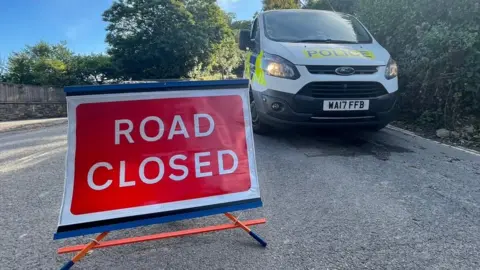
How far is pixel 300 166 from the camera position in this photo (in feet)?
12.6

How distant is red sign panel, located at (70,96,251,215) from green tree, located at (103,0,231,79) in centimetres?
2313

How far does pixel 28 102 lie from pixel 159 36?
10.2 meters

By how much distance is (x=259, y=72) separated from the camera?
4715 mm

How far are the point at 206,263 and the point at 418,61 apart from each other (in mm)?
5476

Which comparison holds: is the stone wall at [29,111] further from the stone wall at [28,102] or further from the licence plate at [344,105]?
the licence plate at [344,105]

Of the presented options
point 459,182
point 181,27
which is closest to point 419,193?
point 459,182

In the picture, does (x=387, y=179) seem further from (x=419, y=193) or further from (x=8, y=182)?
(x=8, y=182)

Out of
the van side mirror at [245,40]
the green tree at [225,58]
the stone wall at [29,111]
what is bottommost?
the stone wall at [29,111]

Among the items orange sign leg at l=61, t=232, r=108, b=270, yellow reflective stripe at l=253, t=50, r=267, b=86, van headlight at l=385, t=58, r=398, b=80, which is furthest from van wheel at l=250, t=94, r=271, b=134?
orange sign leg at l=61, t=232, r=108, b=270

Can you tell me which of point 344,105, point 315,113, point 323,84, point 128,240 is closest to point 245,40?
point 323,84

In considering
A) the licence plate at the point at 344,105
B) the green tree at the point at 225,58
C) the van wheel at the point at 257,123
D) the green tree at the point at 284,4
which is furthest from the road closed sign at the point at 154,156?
the green tree at the point at 225,58

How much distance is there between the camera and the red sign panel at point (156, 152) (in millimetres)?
2082

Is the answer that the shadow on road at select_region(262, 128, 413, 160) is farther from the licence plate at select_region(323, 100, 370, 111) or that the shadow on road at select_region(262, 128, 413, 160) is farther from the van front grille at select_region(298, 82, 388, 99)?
the van front grille at select_region(298, 82, 388, 99)

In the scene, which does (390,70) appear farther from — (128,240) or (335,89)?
(128,240)
